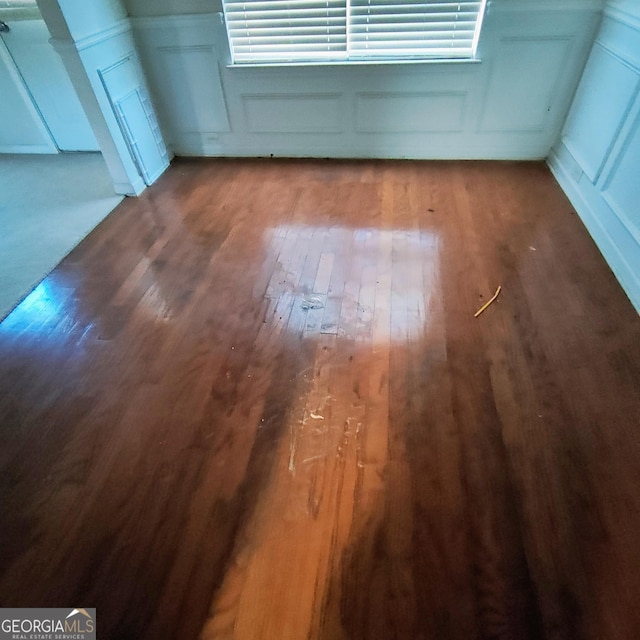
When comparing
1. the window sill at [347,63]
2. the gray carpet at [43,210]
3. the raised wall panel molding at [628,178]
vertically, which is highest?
the window sill at [347,63]

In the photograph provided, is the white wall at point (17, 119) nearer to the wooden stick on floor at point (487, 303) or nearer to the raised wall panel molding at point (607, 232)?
the wooden stick on floor at point (487, 303)

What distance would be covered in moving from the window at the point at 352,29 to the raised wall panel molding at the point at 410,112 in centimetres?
22

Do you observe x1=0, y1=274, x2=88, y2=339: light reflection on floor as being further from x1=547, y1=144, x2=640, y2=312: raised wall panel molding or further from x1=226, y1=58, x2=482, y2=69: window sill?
x1=547, y1=144, x2=640, y2=312: raised wall panel molding

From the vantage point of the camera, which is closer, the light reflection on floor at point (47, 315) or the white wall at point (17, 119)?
the light reflection on floor at point (47, 315)

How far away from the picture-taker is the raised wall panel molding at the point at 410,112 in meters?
2.72

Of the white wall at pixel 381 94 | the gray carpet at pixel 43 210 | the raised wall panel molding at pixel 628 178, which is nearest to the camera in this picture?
the raised wall panel molding at pixel 628 178

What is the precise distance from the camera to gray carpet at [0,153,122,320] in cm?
217

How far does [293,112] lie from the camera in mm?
2914

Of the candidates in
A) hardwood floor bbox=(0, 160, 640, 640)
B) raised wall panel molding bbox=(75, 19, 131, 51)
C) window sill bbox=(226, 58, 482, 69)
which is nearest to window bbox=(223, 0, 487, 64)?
window sill bbox=(226, 58, 482, 69)

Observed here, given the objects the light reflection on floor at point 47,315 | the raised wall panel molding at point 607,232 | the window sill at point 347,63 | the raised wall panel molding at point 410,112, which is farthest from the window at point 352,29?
the light reflection on floor at point 47,315

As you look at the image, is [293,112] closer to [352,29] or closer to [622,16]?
[352,29]

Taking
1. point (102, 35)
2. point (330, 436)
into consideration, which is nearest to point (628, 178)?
point (330, 436)

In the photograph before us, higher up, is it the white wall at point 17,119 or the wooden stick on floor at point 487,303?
the white wall at point 17,119

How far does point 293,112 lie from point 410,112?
0.83m
